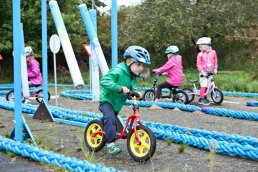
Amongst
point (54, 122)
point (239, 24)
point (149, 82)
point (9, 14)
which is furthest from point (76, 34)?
point (54, 122)

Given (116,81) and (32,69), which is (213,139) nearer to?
(116,81)

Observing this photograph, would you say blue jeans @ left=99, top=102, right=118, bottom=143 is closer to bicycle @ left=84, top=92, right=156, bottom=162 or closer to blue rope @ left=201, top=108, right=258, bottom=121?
bicycle @ left=84, top=92, right=156, bottom=162

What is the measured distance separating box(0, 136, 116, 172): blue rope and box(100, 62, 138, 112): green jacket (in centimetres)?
93

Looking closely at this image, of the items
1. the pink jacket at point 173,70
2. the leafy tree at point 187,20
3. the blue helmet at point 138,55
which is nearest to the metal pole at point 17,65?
the blue helmet at point 138,55

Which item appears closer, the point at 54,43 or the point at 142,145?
the point at 142,145

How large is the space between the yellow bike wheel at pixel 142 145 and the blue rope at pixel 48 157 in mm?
688

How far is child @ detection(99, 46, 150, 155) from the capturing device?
5.33 metres

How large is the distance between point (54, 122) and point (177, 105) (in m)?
3.19

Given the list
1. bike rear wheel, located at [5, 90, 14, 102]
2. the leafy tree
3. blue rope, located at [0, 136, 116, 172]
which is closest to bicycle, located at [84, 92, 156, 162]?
blue rope, located at [0, 136, 116, 172]

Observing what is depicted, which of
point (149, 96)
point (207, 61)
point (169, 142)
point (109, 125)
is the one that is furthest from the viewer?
point (149, 96)

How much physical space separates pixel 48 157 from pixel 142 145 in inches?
41.3

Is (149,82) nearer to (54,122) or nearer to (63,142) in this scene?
(54,122)

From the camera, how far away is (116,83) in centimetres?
540

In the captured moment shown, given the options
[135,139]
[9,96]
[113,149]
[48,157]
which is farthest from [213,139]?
[9,96]
